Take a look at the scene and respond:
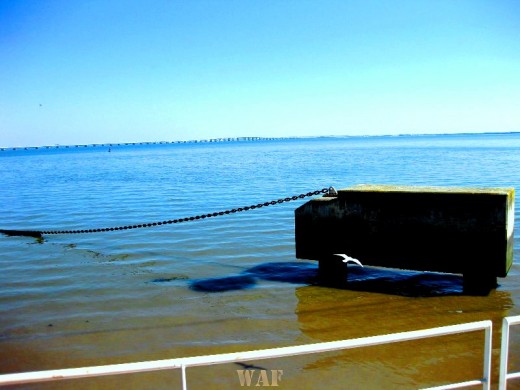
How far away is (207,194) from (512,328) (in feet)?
65.4

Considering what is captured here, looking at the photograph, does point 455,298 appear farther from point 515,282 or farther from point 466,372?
point 466,372

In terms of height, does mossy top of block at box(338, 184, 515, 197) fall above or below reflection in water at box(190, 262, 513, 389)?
above

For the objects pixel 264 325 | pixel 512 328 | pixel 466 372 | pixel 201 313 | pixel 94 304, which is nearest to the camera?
pixel 466 372

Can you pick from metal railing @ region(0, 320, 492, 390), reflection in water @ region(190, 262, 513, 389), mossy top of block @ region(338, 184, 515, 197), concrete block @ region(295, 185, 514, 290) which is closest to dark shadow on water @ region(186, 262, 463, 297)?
reflection in water @ region(190, 262, 513, 389)

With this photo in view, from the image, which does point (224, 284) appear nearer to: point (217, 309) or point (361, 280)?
point (217, 309)

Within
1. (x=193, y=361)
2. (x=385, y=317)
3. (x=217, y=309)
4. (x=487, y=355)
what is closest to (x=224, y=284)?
(x=217, y=309)

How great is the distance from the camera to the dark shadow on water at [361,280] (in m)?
8.48

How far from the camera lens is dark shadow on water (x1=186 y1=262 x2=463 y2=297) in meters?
8.48

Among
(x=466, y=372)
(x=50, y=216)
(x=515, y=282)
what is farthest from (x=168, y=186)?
(x=466, y=372)

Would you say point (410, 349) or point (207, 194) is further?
point (207, 194)

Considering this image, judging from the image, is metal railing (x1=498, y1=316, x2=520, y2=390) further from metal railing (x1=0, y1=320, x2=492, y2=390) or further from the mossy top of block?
the mossy top of block

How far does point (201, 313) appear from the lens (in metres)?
7.72

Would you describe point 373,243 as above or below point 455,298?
above

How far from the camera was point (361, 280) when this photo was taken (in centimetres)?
911
